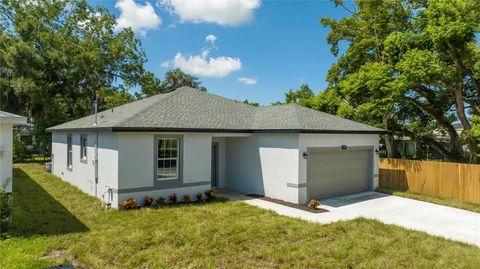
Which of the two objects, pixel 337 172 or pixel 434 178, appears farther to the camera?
pixel 434 178

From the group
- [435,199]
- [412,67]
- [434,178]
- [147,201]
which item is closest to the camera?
[147,201]

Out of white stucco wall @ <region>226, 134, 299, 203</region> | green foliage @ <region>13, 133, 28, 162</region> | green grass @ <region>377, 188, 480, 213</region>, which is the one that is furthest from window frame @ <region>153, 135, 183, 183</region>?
green foliage @ <region>13, 133, 28, 162</region>

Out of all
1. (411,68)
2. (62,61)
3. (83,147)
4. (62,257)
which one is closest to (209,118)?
(83,147)

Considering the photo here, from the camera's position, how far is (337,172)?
12609 millimetres

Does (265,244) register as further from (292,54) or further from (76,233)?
(292,54)

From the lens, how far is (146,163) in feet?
34.2

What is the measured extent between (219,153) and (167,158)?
11.1ft

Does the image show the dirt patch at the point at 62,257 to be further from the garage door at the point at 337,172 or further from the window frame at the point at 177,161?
the garage door at the point at 337,172

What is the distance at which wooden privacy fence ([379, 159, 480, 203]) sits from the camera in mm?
12273

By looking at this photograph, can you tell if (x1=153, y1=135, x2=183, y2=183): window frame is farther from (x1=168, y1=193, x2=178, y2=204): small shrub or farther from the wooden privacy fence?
the wooden privacy fence

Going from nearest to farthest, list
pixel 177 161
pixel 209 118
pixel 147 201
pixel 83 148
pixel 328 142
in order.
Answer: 1. pixel 147 201
2. pixel 177 161
3. pixel 328 142
4. pixel 209 118
5. pixel 83 148

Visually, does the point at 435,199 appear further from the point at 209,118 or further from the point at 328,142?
the point at 209,118

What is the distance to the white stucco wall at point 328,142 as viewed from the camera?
11.0 metres

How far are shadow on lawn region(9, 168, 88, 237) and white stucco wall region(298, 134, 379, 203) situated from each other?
7132 mm
